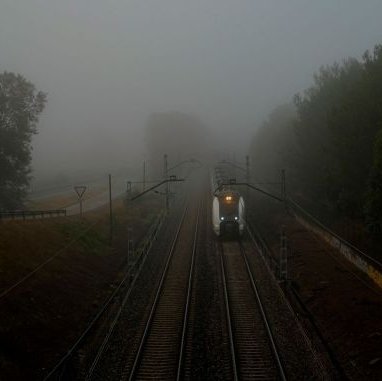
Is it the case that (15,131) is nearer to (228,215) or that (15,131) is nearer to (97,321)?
(228,215)

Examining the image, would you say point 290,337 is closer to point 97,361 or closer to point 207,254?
point 97,361

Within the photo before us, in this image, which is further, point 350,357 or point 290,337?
point 290,337

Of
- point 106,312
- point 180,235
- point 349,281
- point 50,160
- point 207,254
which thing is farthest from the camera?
point 50,160

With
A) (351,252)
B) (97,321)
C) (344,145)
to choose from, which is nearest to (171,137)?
(344,145)

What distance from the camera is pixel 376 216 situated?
29406 mm

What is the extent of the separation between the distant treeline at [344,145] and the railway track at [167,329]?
10.7 m

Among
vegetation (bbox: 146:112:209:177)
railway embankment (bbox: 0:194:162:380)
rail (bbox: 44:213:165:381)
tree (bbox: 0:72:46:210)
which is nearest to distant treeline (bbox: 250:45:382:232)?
rail (bbox: 44:213:165:381)

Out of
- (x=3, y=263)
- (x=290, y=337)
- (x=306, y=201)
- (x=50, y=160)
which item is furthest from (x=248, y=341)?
(x=50, y=160)

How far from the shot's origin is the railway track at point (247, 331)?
17062mm

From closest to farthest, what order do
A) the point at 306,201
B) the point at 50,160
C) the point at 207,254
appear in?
1. the point at 207,254
2. the point at 306,201
3. the point at 50,160

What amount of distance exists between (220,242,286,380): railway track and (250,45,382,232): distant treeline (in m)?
7.83

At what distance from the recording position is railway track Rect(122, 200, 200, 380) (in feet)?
56.6

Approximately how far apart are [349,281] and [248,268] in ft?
21.7

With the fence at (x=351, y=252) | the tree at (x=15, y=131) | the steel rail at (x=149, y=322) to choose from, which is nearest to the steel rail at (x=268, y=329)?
the steel rail at (x=149, y=322)
